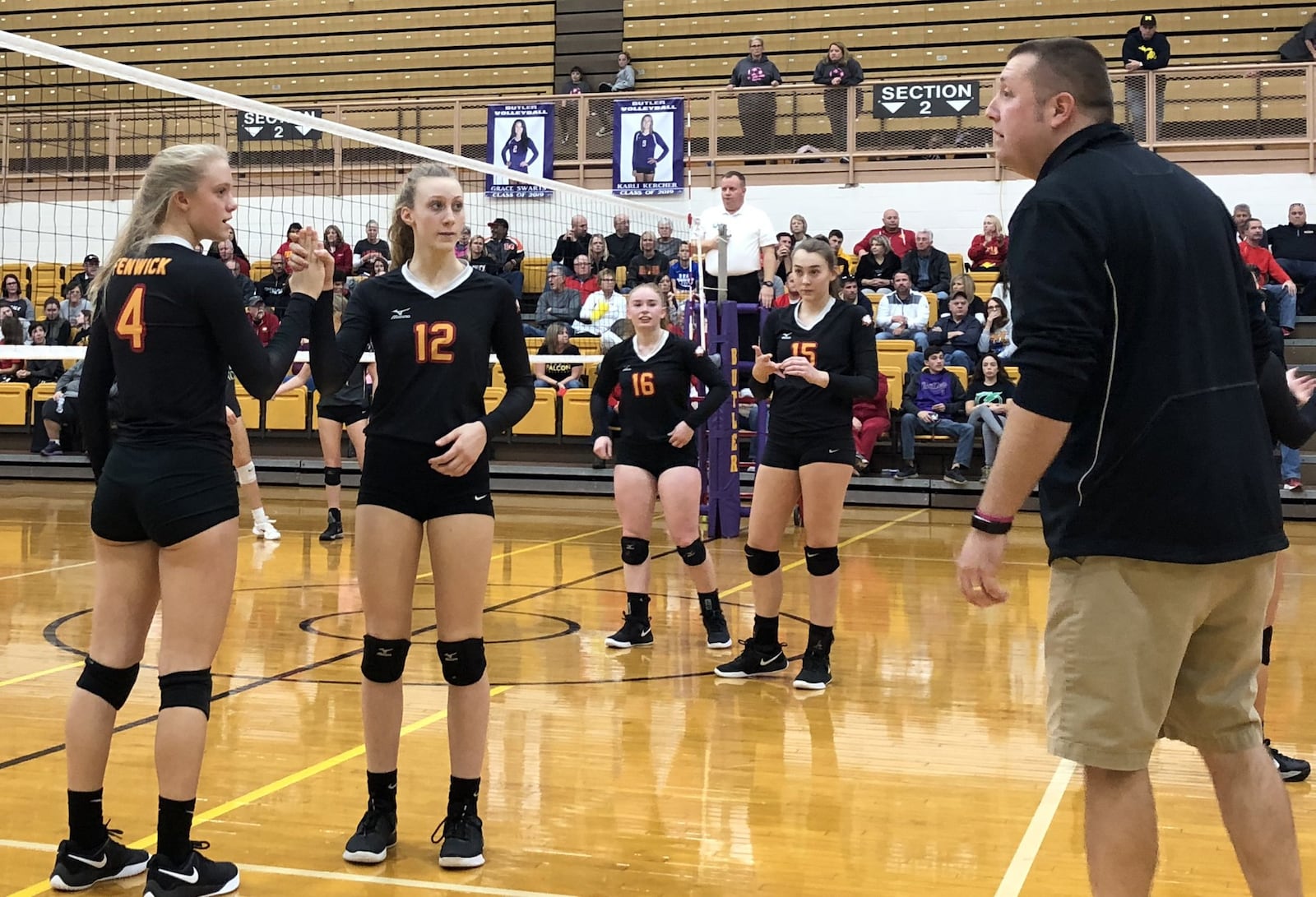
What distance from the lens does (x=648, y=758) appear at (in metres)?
4.66

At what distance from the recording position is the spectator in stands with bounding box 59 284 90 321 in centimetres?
1612

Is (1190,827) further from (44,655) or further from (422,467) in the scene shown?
(44,655)

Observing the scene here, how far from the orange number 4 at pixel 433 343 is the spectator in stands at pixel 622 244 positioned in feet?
41.3

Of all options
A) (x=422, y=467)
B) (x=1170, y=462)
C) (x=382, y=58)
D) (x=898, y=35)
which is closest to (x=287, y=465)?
(x=382, y=58)

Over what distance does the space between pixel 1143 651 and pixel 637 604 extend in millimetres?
4313

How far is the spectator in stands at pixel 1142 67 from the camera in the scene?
15.9m

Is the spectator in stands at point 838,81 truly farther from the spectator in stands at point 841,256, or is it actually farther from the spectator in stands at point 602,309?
the spectator in stands at point 602,309

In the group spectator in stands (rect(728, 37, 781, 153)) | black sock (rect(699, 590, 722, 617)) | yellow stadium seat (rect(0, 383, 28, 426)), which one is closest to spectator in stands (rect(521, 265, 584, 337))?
spectator in stands (rect(728, 37, 781, 153))

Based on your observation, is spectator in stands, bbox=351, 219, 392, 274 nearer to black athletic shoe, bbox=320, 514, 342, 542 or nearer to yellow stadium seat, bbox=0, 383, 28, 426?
yellow stadium seat, bbox=0, 383, 28, 426

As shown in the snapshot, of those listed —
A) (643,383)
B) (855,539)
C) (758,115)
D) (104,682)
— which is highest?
(758,115)

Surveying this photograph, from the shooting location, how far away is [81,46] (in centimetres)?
2241

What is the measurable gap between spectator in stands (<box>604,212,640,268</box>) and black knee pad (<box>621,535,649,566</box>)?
32.0 feet

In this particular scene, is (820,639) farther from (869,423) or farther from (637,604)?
(869,423)

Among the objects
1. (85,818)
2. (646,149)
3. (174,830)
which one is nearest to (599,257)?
(646,149)
